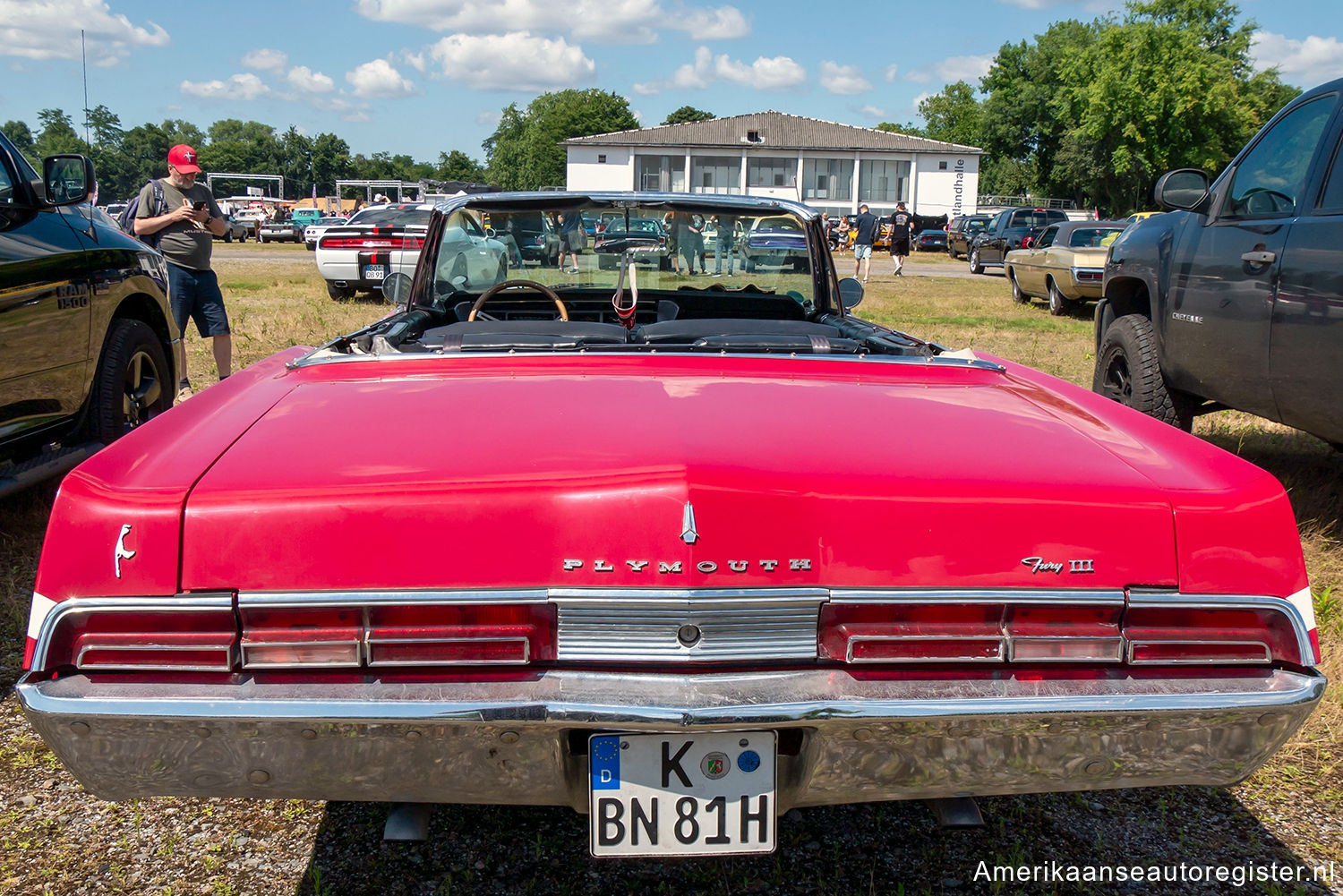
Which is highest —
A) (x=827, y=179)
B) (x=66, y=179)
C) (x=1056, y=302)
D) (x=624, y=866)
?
(x=827, y=179)

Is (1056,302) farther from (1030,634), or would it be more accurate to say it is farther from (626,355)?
(1030,634)

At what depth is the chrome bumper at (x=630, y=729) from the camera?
5.16ft

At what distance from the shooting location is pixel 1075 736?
1.67 m

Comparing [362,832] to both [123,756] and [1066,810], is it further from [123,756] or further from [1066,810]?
[1066,810]

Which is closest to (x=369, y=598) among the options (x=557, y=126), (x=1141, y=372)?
(x=1141, y=372)

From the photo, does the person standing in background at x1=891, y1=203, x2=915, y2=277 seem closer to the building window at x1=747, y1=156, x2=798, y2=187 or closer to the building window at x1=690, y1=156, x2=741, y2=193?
the building window at x1=690, y1=156, x2=741, y2=193

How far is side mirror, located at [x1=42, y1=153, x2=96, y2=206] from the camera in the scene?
4.32 m

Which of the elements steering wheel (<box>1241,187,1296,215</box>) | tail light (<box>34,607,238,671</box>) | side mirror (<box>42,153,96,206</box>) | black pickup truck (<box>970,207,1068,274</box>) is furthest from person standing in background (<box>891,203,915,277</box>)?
tail light (<box>34,607,238,671</box>)

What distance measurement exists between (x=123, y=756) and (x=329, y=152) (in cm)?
13430

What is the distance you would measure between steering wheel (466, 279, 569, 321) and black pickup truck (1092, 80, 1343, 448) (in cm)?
271

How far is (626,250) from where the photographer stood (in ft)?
12.0

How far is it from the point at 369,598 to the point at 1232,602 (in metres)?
1.38

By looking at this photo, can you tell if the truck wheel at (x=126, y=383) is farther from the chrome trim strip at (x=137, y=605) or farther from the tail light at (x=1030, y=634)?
the tail light at (x=1030, y=634)

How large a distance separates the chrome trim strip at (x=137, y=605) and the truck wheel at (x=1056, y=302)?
14784 millimetres
